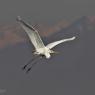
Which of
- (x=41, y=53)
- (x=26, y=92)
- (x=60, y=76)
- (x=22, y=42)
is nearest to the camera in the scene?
(x=41, y=53)

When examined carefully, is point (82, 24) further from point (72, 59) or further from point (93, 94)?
point (93, 94)

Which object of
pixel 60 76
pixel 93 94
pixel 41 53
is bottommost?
pixel 41 53

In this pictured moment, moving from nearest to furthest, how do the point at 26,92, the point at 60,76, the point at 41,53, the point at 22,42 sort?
the point at 41,53 → the point at 26,92 → the point at 60,76 → the point at 22,42

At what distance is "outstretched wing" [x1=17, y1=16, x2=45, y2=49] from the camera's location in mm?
13938

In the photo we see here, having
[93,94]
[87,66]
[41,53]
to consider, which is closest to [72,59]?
[87,66]

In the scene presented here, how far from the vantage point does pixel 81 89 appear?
40.5m

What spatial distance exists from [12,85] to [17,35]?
5.93m

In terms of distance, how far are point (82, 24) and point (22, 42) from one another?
19.2 feet

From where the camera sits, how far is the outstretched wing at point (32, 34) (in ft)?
45.7

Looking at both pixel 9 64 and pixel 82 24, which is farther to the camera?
pixel 82 24

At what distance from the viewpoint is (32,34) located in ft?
47.2

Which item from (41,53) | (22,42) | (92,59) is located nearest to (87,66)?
(92,59)

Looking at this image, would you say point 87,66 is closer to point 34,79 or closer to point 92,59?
point 92,59

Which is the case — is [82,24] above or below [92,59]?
above
